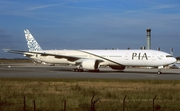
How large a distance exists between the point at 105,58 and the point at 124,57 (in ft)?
11.6

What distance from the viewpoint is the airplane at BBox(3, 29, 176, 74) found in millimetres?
46341

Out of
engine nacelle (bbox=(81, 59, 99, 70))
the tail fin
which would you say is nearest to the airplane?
engine nacelle (bbox=(81, 59, 99, 70))

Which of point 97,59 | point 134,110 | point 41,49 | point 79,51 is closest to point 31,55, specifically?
point 41,49

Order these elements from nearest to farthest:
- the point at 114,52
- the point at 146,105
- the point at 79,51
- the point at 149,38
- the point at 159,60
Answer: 1. the point at 146,105
2. the point at 159,60
3. the point at 114,52
4. the point at 79,51
5. the point at 149,38

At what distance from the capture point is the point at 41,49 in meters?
63.2

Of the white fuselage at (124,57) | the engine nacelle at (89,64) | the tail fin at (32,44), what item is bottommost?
the engine nacelle at (89,64)

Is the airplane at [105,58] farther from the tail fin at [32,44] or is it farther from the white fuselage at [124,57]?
the tail fin at [32,44]

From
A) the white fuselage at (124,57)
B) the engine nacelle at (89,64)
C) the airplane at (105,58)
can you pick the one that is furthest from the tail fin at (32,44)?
the engine nacelle at (89,64)

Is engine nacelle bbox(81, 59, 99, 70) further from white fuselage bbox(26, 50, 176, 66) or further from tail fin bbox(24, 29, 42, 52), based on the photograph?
tail fin bbox(24, 29, 42, 52)

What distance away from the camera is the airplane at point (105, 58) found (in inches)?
1824

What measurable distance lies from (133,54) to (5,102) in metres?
31.9

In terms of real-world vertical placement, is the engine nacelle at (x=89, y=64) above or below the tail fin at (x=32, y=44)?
below

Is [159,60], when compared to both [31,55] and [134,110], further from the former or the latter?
[134,110]

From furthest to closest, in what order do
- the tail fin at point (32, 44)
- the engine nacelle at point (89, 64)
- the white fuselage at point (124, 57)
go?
the tail fin at point (32, 44), the engine nacelle at point (89, 64), the white fuselage at point (124, 57)
